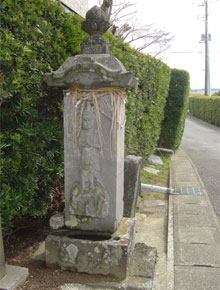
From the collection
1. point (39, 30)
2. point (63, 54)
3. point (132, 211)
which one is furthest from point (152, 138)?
point (39, 30)

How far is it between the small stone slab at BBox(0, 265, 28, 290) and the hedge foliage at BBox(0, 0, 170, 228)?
450 millimetres

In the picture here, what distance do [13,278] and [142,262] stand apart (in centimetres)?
136

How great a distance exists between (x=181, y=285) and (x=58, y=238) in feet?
4.56

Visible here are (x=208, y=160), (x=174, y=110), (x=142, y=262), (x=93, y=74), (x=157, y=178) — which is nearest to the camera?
(x=93, y=74)

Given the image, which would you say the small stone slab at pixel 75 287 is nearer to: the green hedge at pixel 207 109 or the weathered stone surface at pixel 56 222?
the weathered stone surface at pixel 56 222

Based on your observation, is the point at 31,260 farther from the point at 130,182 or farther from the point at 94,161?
the point at 130,182

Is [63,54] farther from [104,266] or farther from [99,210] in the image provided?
[104,266]

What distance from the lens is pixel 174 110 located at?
1059 centimetres

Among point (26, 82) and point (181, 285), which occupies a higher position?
point (26, 82)

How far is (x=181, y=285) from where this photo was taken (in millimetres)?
2887

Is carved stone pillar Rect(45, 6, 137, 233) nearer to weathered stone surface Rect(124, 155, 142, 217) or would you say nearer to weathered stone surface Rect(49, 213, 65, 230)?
weathered stone surface Rect(49, 213, 65, 230)

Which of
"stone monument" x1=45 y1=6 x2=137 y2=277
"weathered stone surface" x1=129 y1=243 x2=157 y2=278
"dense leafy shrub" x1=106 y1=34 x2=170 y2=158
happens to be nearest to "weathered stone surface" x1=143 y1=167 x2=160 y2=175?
"dense leafy shrub" x1=106 y1=34 x2=170 y2=158

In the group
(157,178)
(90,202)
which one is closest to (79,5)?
(157,178)

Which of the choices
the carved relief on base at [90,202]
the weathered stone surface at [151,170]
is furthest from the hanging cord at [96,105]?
the weathered stone surface at [151,170]
